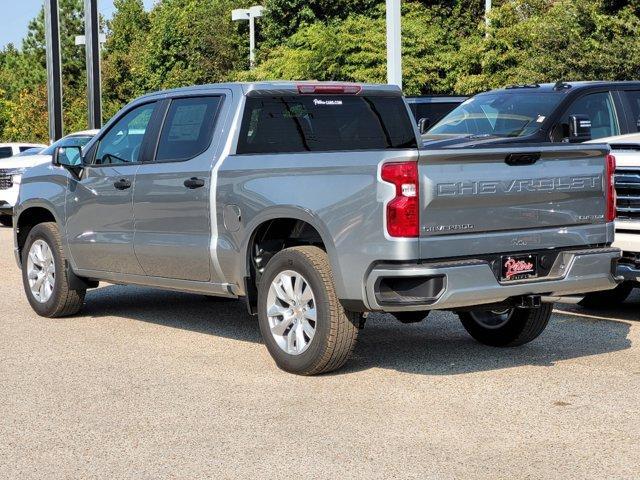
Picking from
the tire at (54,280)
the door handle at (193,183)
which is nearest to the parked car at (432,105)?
the tire at (54,280)

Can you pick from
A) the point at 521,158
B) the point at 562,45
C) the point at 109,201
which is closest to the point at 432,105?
the point at 562,45

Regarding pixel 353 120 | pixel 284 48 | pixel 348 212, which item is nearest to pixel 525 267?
pixel 348 212

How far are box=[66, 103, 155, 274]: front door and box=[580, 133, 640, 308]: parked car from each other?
3757mm

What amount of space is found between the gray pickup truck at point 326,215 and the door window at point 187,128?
0.01 meters

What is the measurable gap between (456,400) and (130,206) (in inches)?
133

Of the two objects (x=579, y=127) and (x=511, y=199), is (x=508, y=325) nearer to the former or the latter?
(x=511, y=199)

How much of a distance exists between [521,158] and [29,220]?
17.1ft

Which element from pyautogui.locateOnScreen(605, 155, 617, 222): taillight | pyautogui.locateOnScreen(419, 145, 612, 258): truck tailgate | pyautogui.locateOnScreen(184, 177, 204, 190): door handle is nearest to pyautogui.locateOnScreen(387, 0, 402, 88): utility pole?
pyautogui.locateOnScreen(184, 177, 204, 190): door handle

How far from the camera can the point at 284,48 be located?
1500 inches

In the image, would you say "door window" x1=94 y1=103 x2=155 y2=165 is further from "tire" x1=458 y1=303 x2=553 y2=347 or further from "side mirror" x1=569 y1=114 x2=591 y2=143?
"side mirror" x1=569 y1=114 x2=591 y2=143

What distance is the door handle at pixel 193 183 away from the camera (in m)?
8.62

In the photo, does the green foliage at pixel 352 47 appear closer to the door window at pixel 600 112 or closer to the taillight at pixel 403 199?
the door window at pixel 600 112

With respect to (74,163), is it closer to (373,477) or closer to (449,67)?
(373,477)

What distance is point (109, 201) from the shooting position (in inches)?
378
